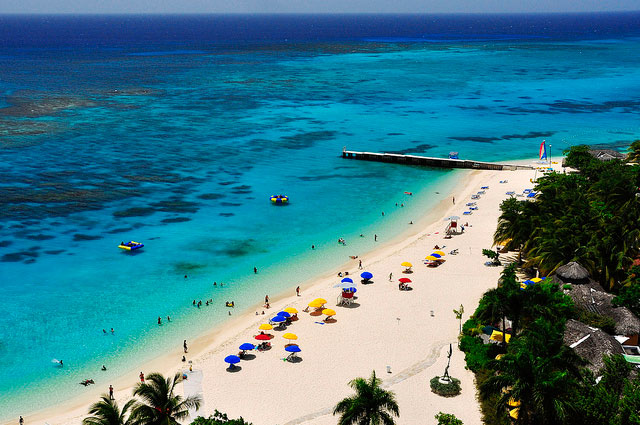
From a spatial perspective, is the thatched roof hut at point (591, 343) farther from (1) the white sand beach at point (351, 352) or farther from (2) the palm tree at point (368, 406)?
(2) the palm tree at point (368, 406)

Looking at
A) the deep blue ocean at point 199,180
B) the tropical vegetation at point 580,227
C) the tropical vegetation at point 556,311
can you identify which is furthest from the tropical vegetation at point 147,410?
the tropical vegetation at point 580,227

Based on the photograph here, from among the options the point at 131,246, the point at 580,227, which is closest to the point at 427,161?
the point at 580,227

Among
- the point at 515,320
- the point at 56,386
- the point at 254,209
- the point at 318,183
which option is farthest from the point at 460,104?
the point at 56,386

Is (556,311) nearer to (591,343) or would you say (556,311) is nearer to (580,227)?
(591,343)

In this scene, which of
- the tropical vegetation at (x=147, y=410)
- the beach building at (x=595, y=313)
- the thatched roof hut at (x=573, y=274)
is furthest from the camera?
the thatched roof hut at (x=573, y=274)

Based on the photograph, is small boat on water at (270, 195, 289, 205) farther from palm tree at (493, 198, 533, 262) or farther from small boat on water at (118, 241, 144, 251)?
palm tree at (493, 198, 533, 262)

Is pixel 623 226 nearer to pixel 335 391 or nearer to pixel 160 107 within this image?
pixel 335 391
